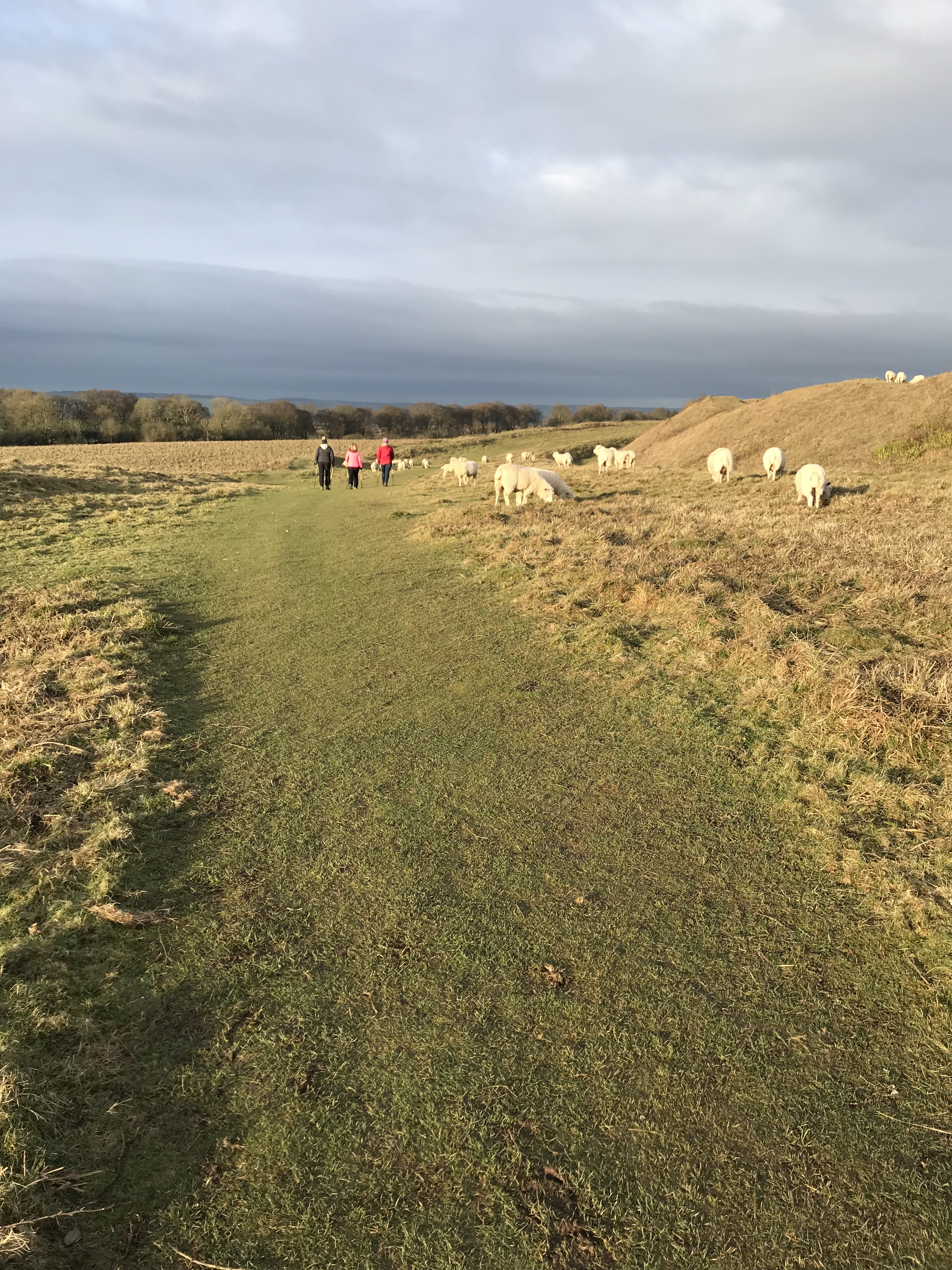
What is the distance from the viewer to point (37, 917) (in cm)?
408

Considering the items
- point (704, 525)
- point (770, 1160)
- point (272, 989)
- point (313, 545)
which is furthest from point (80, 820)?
point (704, 525)

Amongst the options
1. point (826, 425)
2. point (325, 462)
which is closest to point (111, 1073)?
point (325, 462)

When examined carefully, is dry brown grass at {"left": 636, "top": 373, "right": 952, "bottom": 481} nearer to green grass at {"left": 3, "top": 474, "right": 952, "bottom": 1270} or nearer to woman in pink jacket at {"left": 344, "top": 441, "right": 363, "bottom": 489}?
woman in pink jacket at {"left": 344, "top": 441, "right": 363, "bottom": 489}

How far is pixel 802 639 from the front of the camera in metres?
8.09

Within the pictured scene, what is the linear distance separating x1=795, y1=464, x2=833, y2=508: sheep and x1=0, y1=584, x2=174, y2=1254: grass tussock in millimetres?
17074

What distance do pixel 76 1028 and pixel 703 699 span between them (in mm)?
6061

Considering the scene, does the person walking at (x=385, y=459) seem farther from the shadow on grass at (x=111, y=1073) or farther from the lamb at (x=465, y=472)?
the shadow on grass at (x=111, y=1073)

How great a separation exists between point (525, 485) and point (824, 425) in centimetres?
2273

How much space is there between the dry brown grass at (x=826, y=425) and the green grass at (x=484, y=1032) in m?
23.1

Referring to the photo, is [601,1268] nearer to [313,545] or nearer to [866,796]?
[866,796]

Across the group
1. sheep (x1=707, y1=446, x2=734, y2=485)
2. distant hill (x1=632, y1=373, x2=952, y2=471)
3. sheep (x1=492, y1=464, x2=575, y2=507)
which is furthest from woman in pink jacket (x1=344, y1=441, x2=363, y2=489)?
distant hill (x1=632, y1=373, x2=952, y2=471)

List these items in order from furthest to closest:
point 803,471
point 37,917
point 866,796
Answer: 1. point 803,471
2. point 866,796
3. point 37,917

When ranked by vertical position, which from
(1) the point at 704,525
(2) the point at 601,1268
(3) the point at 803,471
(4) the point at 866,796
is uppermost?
(3) the point at 803,471

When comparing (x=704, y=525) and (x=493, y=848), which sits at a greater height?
(x=704, y=525)
